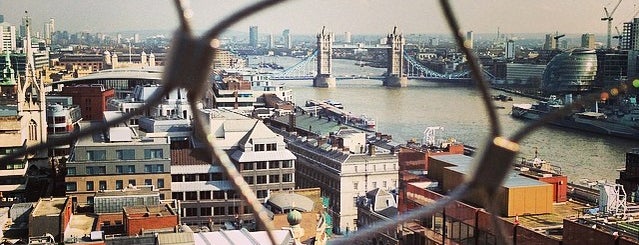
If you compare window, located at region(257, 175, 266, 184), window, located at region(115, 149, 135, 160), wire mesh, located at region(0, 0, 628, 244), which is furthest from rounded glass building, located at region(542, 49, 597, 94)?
wire mesh, located at region(0, 0, 628, 244)

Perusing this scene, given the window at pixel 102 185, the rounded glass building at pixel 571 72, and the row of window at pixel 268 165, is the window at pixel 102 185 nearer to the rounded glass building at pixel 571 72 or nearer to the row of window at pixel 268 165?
the row of window at pixel 268 165

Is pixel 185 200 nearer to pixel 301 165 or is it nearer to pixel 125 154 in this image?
pixel 125 154

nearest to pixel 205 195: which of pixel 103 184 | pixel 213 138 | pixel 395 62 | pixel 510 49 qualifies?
pixel 103 184

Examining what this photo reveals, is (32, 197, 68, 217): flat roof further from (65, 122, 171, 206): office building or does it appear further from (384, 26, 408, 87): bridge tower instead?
(384, 26, 408, 87): bridge tower

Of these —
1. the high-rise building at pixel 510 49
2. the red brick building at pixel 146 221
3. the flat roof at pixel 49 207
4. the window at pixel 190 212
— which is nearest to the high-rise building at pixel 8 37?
the high-rise building at pixel 510 49

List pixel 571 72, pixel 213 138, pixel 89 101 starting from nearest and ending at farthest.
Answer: pixel 213 138, pixel 89 101, pixel 571 72

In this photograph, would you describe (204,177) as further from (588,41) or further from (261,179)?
(588,41)
